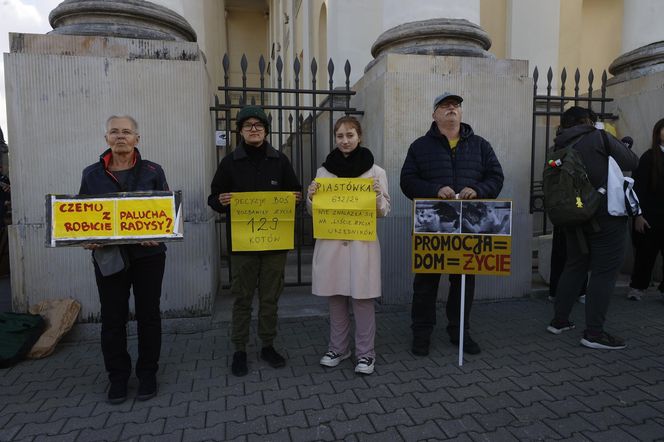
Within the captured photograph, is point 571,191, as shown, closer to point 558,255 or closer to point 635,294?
point 558,255

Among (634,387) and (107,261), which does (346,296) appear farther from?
(634,387)

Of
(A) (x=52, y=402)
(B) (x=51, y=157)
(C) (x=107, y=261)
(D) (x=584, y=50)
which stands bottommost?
(A) (x=52, y=402)

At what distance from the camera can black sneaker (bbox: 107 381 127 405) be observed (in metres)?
3.00

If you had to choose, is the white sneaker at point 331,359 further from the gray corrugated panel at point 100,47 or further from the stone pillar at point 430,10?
the stone pillar at point 430,10

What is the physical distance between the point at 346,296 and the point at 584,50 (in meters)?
11.7

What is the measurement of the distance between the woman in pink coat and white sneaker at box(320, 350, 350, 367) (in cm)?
17

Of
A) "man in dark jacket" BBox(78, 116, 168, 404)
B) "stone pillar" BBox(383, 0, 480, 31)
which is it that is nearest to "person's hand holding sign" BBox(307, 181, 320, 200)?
"man in dark jacket" BBox(78, 116, 168, 404)

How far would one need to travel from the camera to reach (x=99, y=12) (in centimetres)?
439

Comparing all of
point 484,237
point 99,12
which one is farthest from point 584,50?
point 99,12

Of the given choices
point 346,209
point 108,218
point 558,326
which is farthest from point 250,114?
point 558,326

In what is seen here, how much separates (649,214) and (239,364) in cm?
460

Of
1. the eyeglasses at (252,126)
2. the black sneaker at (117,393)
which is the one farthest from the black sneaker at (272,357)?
the eyeglasses at (252,126)

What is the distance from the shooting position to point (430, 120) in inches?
194

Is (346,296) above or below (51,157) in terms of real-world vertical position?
below
